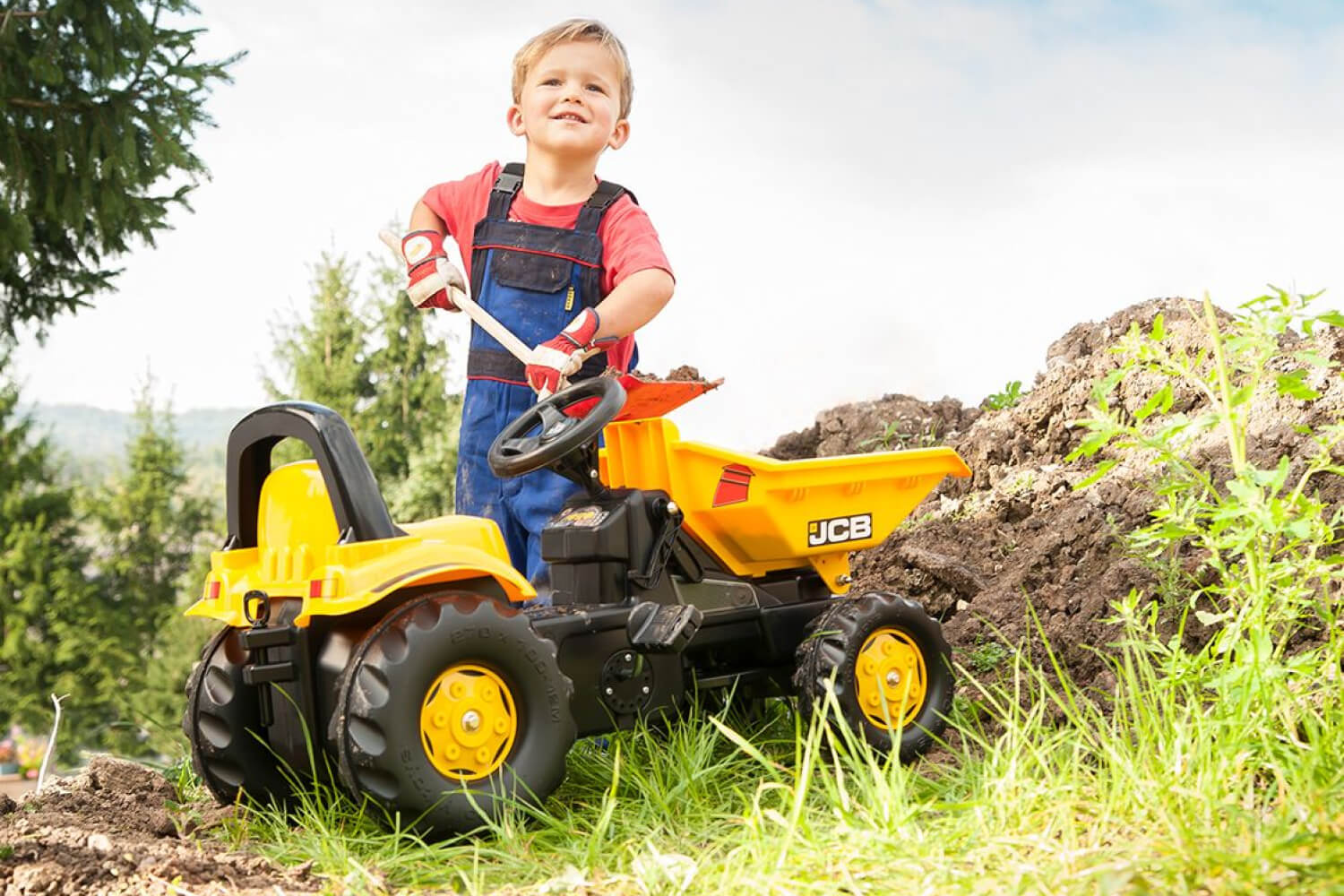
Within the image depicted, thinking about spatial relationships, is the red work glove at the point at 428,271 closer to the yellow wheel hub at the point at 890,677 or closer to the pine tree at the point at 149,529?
the yellow wheel hub at the point at 890,677

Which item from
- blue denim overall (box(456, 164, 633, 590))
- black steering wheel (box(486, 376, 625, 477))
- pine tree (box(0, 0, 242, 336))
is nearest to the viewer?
black steering wheel (box(486, 376, 625, 477))

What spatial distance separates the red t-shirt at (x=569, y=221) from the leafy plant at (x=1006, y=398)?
286cm

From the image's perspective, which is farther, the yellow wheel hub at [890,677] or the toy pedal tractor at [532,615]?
the yellow wheel hub at [890,677]

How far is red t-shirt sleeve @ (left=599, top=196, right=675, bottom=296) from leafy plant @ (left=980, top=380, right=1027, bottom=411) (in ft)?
9.82

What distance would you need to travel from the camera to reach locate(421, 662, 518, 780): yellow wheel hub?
2.74m

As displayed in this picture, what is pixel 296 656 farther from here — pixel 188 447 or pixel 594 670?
pixel 188 447

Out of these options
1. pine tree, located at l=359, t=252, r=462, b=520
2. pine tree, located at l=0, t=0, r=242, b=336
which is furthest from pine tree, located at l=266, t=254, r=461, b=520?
pine tree, located at l=0, t=0, r=242, b=336

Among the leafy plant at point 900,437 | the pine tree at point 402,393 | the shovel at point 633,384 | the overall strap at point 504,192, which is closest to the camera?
the shovel at point 633,384

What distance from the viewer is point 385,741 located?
105 inches

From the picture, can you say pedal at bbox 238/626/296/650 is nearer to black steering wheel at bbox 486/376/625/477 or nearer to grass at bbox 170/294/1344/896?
grass at bbox 170/294/1344/896

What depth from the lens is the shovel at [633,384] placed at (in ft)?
10.9

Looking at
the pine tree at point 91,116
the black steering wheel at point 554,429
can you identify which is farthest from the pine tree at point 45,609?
the black steering wheel at point 554,429

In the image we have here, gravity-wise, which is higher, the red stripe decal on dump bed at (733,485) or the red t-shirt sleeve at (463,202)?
the red t-shirt sleeve at (463,202)

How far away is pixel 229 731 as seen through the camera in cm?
306
